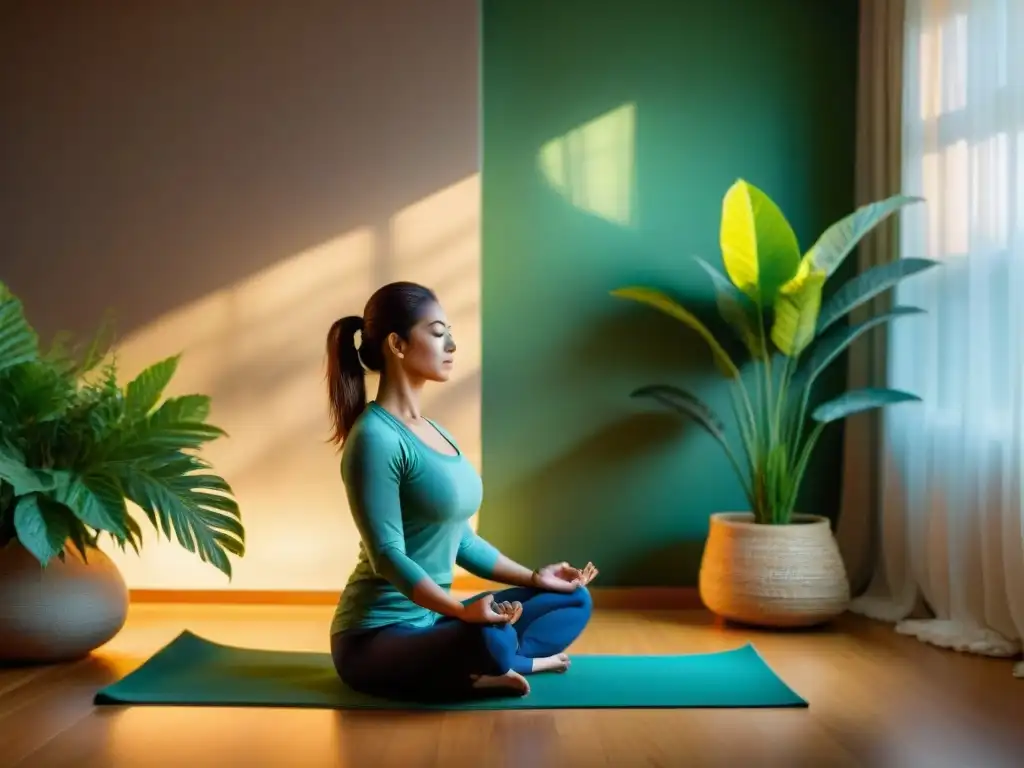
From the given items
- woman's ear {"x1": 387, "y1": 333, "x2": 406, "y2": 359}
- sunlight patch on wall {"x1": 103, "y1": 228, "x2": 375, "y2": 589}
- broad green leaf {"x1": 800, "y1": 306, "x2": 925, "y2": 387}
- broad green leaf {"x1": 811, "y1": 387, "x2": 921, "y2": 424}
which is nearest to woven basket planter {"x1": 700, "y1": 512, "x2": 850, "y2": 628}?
broad green leaf {"x1": 811, "y1": 387, "x2": 921, "y2": 424}

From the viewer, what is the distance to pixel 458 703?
2.70m

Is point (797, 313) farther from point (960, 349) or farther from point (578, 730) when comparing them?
point (578, 730)

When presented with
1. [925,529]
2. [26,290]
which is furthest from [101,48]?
[925,529]

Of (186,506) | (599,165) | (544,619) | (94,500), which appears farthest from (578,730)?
(599,165)

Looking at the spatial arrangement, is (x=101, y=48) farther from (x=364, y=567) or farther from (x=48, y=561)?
(x=364, y=567)

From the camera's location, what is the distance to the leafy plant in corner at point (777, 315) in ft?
11.8

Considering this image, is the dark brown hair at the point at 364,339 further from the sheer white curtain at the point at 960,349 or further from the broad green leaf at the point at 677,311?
the sheer white curtain at the point at 960,349

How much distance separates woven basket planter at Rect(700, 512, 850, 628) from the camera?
142 inches

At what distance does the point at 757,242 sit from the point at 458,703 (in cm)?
169

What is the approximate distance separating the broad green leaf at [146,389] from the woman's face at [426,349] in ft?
2.78

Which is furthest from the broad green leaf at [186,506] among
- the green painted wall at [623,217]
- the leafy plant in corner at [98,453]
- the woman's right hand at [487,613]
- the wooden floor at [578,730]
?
the green painted wall at [623,217]

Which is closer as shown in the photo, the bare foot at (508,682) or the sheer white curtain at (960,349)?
the bare foot at (508,682)

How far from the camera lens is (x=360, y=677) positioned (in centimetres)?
276

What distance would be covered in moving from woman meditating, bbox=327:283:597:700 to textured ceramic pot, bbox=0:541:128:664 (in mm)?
795
